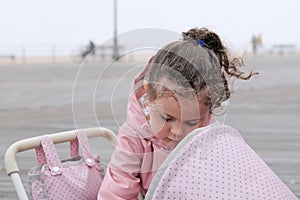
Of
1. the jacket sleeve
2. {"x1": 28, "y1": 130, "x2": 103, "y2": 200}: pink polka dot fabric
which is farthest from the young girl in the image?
{"x1": 28, "y1": 130, "x2": 103, "y2": 200}: pink polka dot fabric

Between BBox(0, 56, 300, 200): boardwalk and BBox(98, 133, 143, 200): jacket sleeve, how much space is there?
103mm

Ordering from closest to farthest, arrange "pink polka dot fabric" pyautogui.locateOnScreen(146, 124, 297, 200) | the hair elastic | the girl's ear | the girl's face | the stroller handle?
Answer: "pink polka dot fabric" pyautogui.locateOnScreen(146, 124, 297, 200)
the girl's face
the girl's ear
the hair elastic
the stroller handle

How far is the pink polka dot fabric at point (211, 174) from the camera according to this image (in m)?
2.15

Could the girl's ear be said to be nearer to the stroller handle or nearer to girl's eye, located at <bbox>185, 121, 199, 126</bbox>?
girl's eye, located at <bbox>185, 121, 199, 126</bbox>

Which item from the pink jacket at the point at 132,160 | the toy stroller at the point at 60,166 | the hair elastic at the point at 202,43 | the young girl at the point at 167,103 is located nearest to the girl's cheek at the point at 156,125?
the young girl at the point at 167,103

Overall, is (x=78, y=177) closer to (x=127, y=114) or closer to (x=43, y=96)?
(x=127, y=114)

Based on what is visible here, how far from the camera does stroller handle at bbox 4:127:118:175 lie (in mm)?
2842

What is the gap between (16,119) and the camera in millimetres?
9719

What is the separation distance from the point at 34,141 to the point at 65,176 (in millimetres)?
186

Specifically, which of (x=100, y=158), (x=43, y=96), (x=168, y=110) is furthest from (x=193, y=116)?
(x=43, y=96)

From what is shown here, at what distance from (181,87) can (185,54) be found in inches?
6.5

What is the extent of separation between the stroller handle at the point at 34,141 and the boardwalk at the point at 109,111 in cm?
7

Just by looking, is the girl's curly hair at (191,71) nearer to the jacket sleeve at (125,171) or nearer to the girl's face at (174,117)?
the girl's face at (174,117)

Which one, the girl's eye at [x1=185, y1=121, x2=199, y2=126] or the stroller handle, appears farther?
the stroller handle
